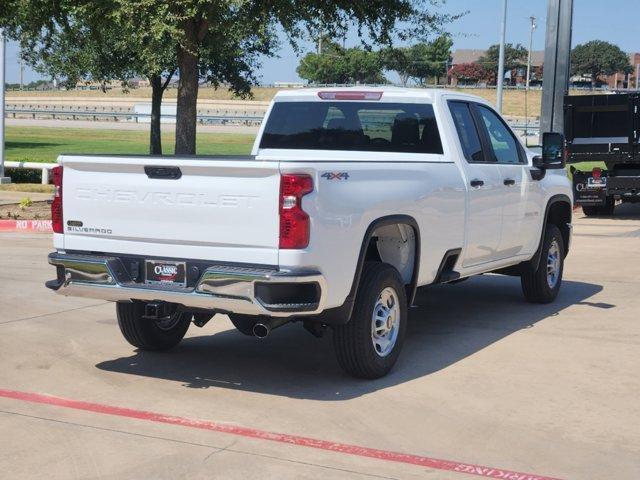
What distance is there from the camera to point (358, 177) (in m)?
6.75

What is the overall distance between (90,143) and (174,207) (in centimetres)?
4190

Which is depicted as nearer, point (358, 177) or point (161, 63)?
point (358, 177)

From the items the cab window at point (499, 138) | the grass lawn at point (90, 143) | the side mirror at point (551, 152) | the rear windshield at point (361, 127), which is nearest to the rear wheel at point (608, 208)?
the side mirror at point (551, 152)

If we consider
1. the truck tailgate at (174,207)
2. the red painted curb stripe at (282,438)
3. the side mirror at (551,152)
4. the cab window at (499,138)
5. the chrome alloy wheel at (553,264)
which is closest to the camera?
the red painted curb stripe at (282,438)

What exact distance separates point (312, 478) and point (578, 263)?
912 centimetres

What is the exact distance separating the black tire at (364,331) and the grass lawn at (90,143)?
27.4 meters

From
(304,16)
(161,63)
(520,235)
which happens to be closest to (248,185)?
(520,235)

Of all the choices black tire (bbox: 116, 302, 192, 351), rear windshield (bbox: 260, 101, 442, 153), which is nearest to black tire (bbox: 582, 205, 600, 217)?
rear windshield (bbox: 260, 101, 442, 153)

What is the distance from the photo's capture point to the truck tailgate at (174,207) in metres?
6.32

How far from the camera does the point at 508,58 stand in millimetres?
149000

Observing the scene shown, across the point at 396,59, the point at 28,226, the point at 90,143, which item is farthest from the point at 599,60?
the point at 28,226

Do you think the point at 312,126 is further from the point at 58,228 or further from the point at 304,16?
the point at 304,16

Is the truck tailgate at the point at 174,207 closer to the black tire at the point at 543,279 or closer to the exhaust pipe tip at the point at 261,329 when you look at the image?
the exhaust pipe tip at the point at 261,329

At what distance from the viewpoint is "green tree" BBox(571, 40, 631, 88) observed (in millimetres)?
164250
